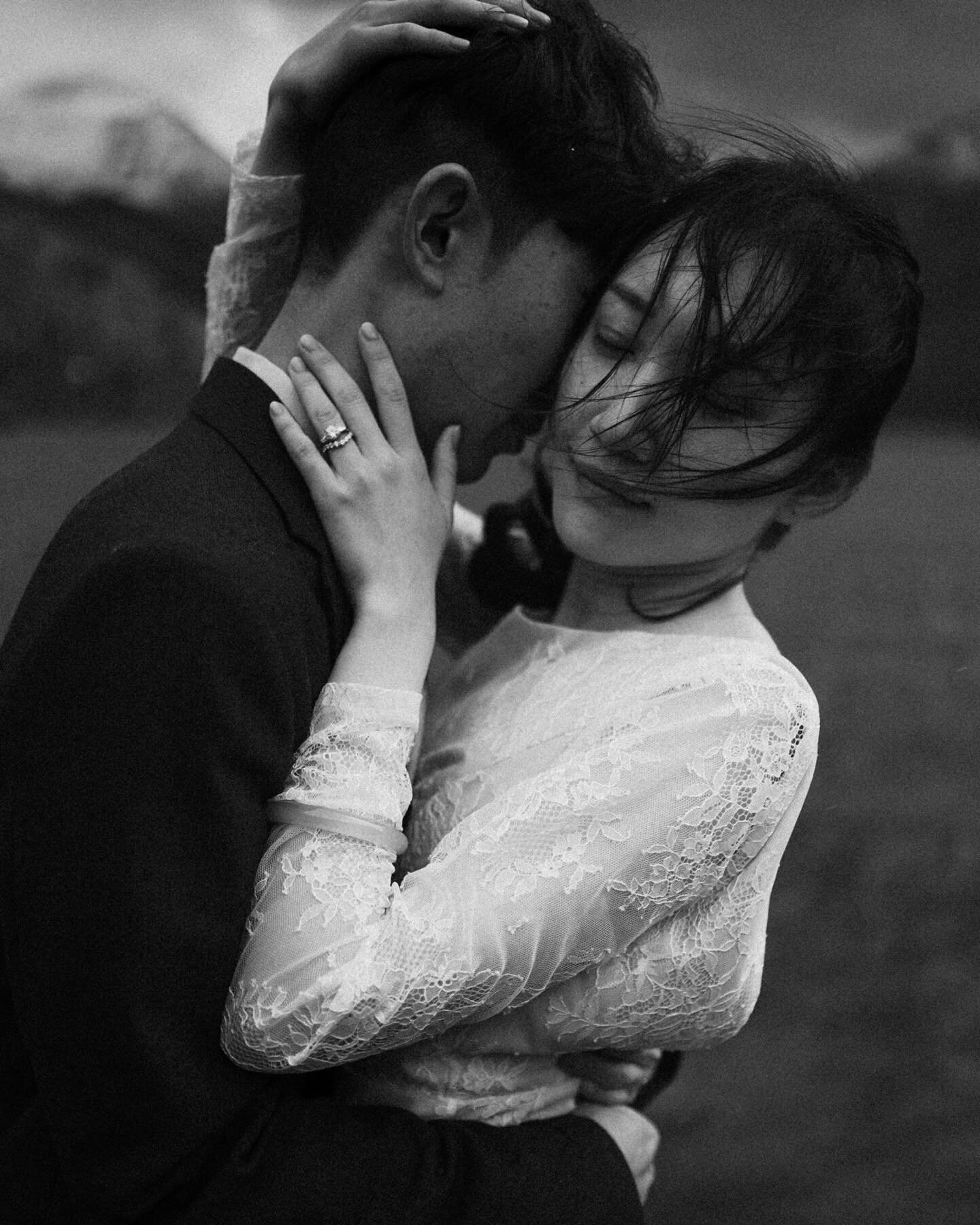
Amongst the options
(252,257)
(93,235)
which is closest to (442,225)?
(252,257)

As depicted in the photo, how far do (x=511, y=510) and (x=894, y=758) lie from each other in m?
1.64

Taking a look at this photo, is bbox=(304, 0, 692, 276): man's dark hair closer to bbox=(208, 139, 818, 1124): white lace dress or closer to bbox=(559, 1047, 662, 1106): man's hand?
bbox=(208, 139, 818, 1124): white lace dress

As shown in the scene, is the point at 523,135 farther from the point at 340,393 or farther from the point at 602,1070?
the point at 602,1070

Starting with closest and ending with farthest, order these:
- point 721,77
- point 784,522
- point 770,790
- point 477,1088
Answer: point 770,790 → point 477,1088 → point 784,522 → point 721,77

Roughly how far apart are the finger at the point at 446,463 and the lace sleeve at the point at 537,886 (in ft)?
1.02

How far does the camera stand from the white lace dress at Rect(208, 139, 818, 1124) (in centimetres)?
104

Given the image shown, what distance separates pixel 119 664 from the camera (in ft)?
3.19

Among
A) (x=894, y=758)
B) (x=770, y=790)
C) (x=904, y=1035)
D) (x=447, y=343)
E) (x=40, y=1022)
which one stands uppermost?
(x=447, y=343)

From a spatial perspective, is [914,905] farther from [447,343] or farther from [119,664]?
[119,664]

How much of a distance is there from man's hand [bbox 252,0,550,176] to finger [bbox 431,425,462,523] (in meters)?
0.38

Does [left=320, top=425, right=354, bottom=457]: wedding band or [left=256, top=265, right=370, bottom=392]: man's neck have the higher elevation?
[left=256, top=265, right=370, bottom=392]: man's neck

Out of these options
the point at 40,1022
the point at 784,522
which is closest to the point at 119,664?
the point at 40,1022

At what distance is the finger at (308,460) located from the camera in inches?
46.2

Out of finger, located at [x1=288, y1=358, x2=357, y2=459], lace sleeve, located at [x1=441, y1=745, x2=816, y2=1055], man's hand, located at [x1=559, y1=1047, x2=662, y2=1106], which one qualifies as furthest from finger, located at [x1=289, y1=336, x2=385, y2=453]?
man's hand, located at [x1=559, y1=1047, x2=662, y2=1106]
